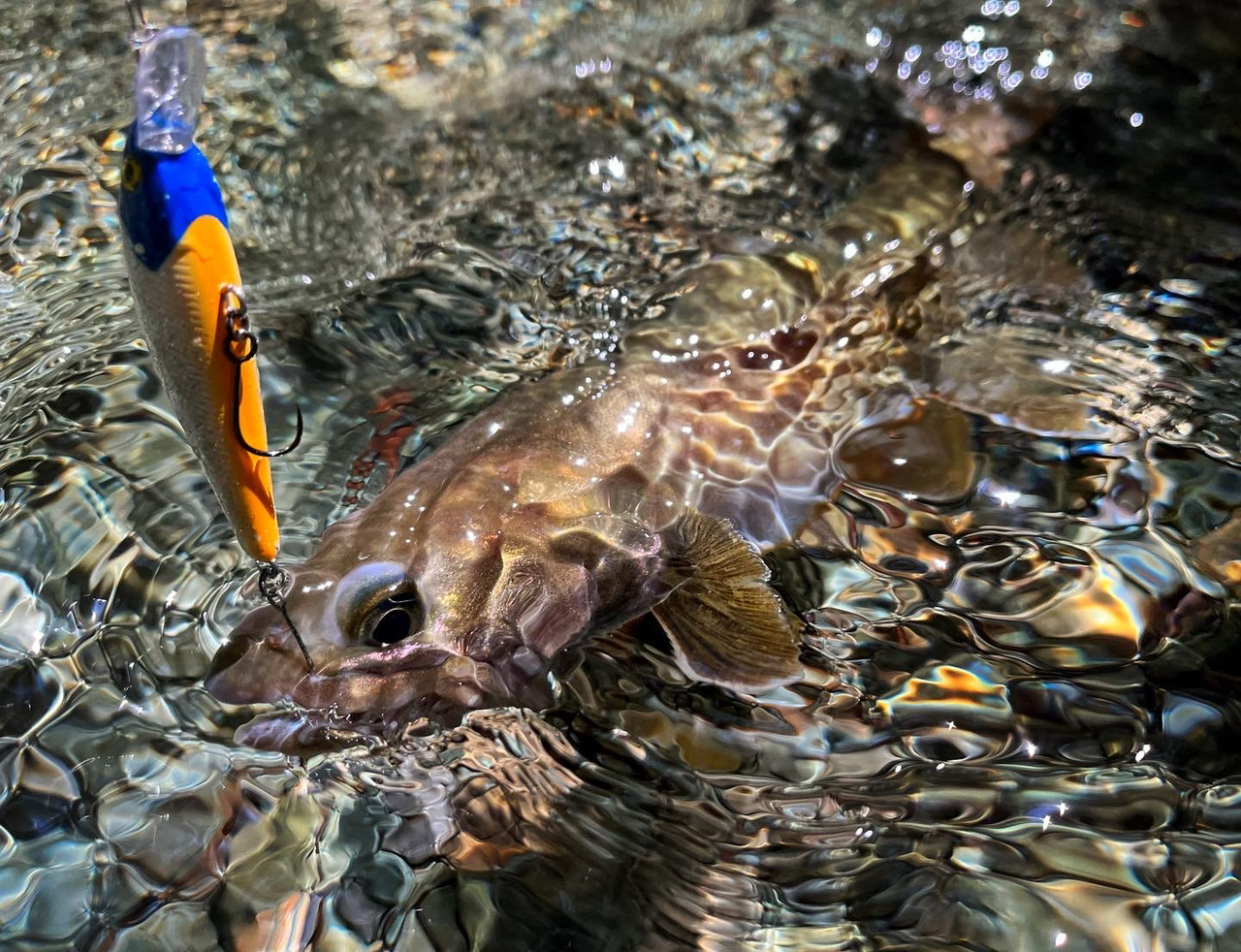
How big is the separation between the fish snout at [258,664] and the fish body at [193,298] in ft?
1.76

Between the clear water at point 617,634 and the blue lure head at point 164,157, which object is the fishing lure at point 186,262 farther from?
the clear water at point 617,634

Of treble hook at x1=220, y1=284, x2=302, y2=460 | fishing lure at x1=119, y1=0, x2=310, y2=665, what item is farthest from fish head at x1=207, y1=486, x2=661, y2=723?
treble hook at x1=220, y1=284, x2=302, y2=460

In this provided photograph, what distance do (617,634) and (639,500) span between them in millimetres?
382

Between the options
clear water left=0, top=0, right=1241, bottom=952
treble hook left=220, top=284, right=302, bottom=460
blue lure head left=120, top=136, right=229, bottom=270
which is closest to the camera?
blue lure head left=120, top=136, right=229, bottom=270

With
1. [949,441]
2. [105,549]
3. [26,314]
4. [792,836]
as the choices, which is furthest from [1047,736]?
[26,314]

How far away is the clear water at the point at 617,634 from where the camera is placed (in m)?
2.13

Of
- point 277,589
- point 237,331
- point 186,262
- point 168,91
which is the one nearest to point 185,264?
point 186,262

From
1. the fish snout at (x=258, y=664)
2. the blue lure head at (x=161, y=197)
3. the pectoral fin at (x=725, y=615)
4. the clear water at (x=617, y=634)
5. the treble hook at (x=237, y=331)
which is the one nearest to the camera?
the blue lure head at (x=161, y=197)

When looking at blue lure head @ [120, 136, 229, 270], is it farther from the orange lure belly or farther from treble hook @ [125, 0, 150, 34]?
treble hook @ [125, 0, 150, 34]

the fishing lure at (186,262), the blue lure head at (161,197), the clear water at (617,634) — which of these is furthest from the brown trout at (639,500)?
the blue lure head at (161,197)

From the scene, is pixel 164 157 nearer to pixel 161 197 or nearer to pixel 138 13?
pixel 161 197

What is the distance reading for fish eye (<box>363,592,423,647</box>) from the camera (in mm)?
2314

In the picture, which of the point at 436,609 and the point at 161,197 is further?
the point at 436,609

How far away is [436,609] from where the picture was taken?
2373 mm
